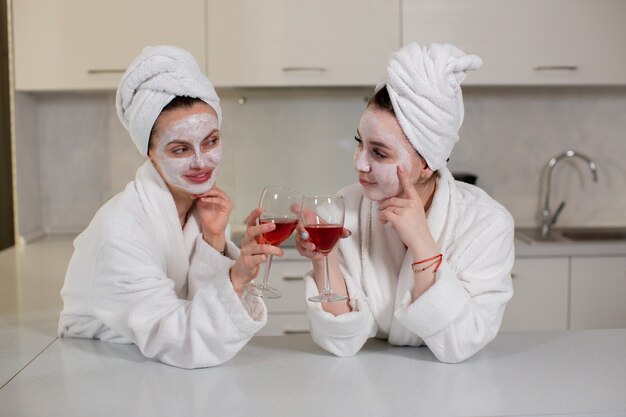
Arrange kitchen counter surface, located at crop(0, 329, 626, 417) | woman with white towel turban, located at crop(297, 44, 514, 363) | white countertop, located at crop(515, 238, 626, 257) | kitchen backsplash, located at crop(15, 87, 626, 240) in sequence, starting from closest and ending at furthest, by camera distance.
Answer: kitchen counter surface, located at crop(0, 329, 626, 417) → woman with white towel turban, located at crop(297, 44, 514, 363) → white countertop, located at crop(515, 238, 626, 257) → kitchen backsplash, located at crop(15, 87, 626, 240)

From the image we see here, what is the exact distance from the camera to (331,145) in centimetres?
348

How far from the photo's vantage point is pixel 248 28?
A: 3.05 m

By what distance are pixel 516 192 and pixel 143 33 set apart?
1.78m

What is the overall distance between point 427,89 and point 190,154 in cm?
53

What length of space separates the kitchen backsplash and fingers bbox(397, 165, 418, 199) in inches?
76.4

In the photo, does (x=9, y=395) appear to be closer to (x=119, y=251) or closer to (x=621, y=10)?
(x=119, y=251)

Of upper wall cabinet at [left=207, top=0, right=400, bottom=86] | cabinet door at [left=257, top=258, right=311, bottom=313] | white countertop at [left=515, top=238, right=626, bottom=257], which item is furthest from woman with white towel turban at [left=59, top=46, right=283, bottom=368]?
white countertop at [left=515, top=238, right=626, bottom=257]

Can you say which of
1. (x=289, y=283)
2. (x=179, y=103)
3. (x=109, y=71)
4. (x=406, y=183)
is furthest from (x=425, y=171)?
(x=109, y=71)

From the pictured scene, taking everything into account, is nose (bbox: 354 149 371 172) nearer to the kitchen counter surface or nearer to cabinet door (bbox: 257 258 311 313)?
the kitchen counter surface

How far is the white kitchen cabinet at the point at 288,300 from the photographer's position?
9.77 ft

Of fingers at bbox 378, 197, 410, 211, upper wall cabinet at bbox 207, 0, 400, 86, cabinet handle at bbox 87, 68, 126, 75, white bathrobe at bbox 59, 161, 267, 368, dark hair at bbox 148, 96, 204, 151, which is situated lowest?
white bathrobe at bbox 59, 161, 267, 368

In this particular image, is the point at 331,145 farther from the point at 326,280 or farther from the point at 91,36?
the point at 326,280

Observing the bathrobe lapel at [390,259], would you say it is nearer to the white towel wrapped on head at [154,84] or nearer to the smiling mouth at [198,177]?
the smiling mouth at [198,177]

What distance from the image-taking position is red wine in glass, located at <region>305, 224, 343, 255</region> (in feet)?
4.58
